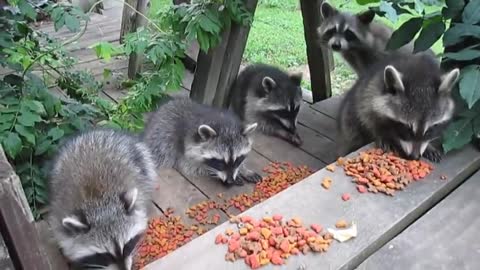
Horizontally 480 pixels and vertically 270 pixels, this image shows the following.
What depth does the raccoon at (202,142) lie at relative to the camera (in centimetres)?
251

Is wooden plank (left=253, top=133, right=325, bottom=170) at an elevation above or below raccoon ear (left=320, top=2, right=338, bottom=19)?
below

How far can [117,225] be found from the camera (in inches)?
67.8

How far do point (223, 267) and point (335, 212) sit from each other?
1.36ft

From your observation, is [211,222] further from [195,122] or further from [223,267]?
[223,267]

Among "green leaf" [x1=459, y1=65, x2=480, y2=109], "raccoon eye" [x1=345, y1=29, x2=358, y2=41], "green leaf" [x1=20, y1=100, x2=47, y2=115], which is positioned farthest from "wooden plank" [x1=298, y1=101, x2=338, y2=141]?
"green leaf" [x1=20, y1=100, x2=47, y2=115]

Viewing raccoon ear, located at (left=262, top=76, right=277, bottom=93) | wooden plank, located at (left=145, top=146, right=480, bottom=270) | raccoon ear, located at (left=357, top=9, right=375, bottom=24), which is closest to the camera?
wooden plank, located at (left=145, top=146, right=480, bottom=270)

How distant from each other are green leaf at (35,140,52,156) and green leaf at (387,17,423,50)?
1.65 m

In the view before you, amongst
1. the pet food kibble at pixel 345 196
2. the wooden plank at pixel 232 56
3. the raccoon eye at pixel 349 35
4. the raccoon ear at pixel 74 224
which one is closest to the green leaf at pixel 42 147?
the raccoon ear at pixel 74 224

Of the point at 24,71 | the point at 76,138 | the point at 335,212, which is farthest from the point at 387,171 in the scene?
the point at 24,71

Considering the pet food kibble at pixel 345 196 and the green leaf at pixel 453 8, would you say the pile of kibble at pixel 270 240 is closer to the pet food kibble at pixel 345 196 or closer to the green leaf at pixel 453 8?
the pet food kibble at pixel 345 196

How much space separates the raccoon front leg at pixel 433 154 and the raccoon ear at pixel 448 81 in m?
0.24

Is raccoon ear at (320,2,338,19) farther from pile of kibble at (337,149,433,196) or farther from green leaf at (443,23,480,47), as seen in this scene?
pile of kibble at (337,149,433,196)

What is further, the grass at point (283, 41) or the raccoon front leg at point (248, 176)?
the grass at point (283, 41)

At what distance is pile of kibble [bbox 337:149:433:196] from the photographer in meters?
1.57
